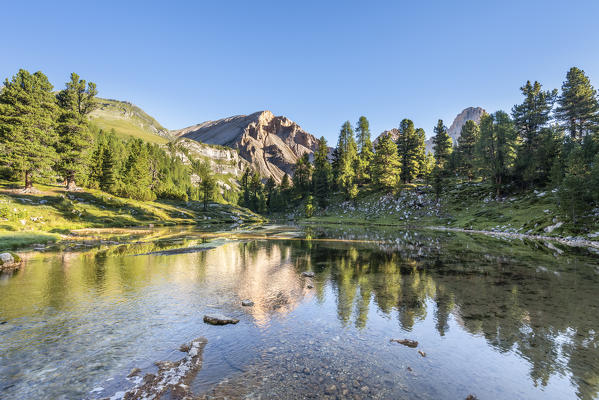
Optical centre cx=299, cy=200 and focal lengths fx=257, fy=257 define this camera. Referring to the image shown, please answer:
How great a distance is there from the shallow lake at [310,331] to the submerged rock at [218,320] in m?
0.48

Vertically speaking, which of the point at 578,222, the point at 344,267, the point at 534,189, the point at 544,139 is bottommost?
the point at 344,267

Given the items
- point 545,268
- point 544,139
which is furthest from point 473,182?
point 545,268

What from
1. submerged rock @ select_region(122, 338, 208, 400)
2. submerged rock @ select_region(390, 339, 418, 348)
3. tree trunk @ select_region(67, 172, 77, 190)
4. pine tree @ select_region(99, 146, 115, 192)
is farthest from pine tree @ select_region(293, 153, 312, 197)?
submerged rock @ select_region(122, 338, 208, 400)

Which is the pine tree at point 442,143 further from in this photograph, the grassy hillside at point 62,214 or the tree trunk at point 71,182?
the tree trunk at point 71,182

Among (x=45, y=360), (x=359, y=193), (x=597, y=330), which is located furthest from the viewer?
(x=359, y=193)

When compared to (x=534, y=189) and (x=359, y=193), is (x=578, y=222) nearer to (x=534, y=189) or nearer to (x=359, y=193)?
(x=534, y=189)

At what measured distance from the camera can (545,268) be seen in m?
22.4

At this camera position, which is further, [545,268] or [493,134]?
[493,134]

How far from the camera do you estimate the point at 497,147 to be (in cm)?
7344

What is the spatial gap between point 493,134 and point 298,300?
86.3 metres

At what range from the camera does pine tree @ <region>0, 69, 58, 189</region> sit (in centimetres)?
4872

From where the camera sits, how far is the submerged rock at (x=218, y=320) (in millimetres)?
11471

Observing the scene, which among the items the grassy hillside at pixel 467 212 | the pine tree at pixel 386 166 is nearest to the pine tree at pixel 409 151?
the pine tree at pixel 386 166

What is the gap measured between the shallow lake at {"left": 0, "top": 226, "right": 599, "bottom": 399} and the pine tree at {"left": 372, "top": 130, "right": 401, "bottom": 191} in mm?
75291
